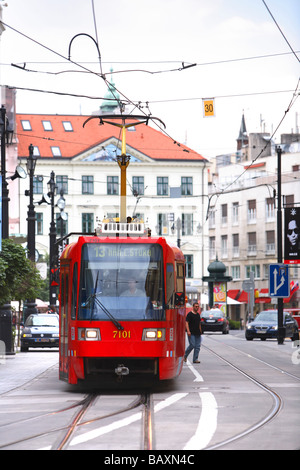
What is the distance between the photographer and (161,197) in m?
102

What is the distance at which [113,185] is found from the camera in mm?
102438

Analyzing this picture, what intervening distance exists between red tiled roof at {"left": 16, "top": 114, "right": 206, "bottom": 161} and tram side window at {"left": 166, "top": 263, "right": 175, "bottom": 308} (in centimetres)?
7641

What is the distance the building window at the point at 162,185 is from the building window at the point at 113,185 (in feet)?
12.7

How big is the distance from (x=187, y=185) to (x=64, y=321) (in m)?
83.4

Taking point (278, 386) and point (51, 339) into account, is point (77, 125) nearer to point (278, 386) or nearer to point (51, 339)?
point (51, 339)

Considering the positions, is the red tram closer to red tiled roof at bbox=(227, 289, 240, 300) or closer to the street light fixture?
the street light fixture

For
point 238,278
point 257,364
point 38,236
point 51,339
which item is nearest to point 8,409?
point 257,364

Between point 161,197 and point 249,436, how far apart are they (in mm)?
89835

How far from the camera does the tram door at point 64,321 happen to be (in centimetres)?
2080

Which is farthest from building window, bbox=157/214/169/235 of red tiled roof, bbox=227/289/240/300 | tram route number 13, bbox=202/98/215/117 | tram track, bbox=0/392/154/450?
tram track, bbox=0/392/154/450

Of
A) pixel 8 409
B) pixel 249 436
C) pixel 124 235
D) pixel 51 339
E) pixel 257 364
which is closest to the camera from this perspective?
pixel 249 436

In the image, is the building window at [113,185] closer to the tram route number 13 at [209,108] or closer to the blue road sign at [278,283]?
the blue road sign at [278,283]
